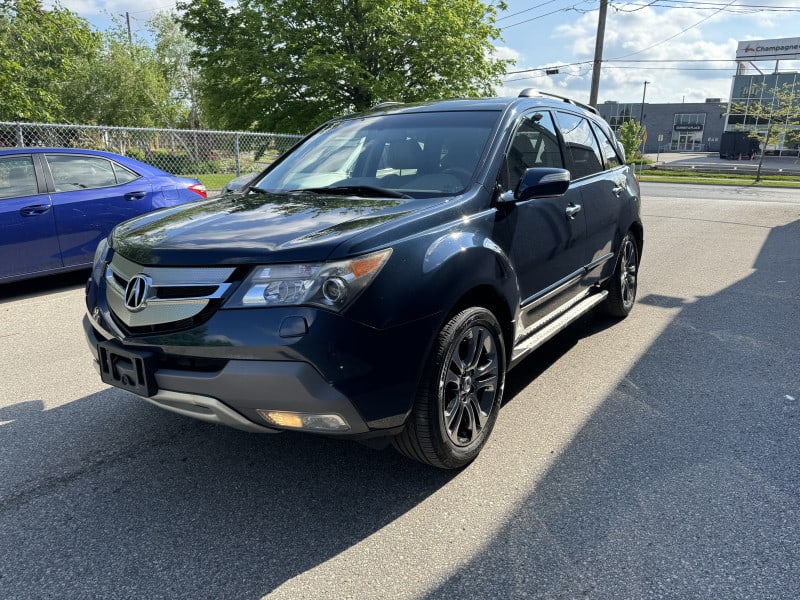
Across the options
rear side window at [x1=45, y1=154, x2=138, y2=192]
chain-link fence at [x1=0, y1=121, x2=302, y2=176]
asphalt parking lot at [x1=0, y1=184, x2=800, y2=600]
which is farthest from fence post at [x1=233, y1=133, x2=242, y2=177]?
asphalt parking lot at [x1=0, y1=184, x2=800, y2=600]

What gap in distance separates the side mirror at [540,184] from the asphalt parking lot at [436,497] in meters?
1.28

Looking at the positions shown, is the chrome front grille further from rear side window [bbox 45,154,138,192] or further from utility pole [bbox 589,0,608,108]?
utility pole [bbox 589,0,608,108]

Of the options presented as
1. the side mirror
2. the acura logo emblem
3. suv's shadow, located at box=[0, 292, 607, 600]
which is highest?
the side mirror

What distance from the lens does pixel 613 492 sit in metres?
2.69

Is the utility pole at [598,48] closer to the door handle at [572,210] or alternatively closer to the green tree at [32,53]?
the green tree at [32,53]

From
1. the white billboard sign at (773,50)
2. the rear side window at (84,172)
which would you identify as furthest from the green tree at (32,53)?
the white billboard sign at (773,50)

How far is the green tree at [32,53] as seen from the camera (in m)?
17.0

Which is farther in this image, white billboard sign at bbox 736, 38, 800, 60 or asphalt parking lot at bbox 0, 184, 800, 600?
white billboard sign at bbox 736, 38, 800, 60

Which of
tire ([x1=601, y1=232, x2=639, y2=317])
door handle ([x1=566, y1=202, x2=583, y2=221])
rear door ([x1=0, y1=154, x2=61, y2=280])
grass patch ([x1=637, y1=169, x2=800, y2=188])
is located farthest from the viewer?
grass patch ([x1=637, y1=169, x2=800, y2=188])

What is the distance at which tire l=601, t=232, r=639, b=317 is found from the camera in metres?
5.05

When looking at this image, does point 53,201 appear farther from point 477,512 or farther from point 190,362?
point 477,512

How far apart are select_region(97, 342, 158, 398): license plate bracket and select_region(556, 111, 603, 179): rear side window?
296 cm

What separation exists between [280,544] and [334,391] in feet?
2.28

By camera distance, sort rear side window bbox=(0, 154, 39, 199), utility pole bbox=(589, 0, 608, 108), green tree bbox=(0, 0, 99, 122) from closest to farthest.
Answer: rear side window bbox=(0, 154, 39, 199)
green tree bbox=(0, 0, 99, 122)
utility pole bbox=(589, 0, 608, 108)
